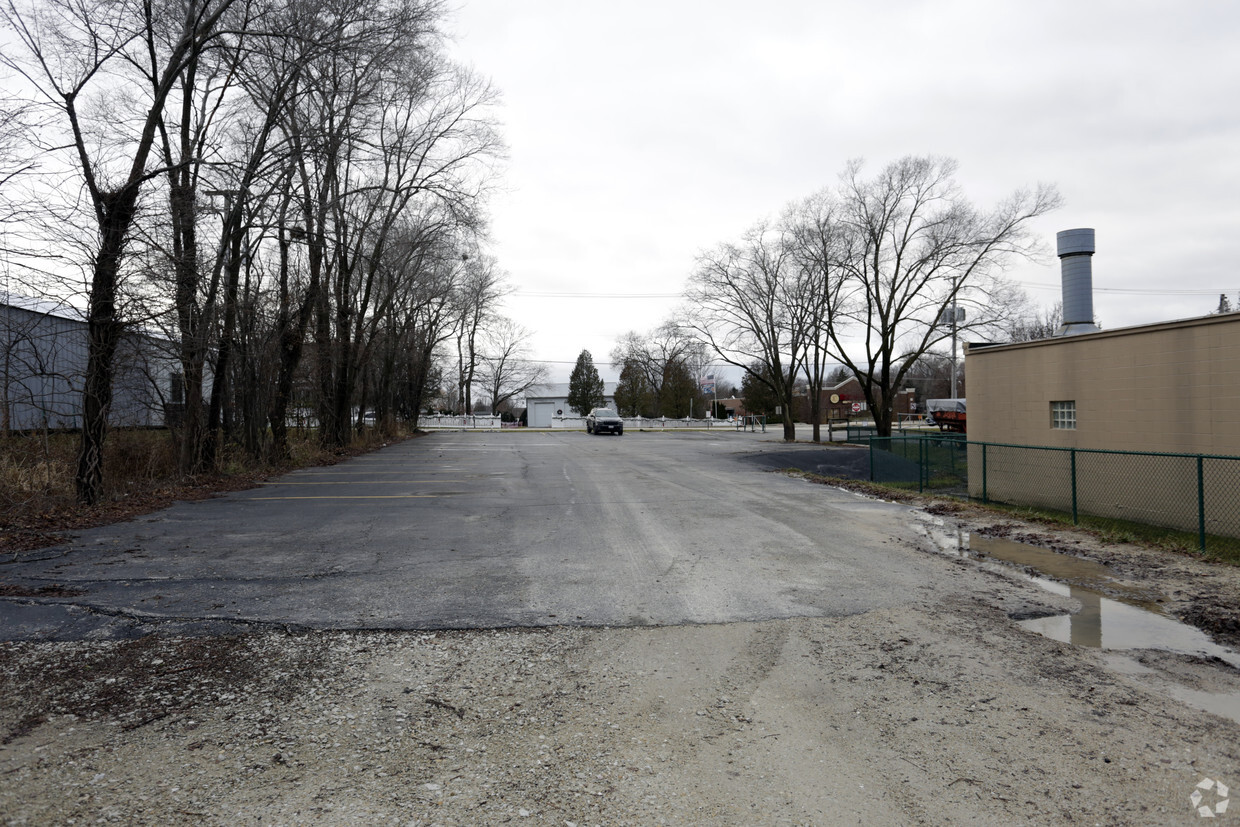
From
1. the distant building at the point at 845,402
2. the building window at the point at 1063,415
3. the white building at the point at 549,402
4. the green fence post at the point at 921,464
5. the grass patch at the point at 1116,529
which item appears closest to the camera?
the grass patch at the point at 1116,529

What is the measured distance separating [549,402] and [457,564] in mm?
82878

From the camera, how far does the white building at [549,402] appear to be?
8088 cm

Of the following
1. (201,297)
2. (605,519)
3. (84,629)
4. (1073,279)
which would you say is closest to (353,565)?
(84,629)

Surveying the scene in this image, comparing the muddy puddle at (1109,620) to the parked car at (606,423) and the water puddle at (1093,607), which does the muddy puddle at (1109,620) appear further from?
the parked car at (606,423)

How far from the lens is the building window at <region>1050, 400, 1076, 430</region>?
14945mm

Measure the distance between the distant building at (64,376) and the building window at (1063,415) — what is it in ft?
59.1

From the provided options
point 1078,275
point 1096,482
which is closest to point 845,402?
point 1078,275

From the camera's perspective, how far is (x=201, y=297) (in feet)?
51.0

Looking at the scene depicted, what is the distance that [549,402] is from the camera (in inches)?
3573

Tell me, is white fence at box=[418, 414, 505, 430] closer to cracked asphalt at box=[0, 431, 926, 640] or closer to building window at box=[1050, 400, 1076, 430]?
cracked asphalt at box=[0, 431, 926, 640]

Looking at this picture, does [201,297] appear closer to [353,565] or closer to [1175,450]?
[353,565]

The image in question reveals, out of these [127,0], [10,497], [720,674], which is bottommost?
[720,674]

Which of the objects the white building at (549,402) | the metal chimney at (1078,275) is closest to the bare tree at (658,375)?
the white building at (549,402)

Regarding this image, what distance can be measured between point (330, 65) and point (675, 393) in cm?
6387
